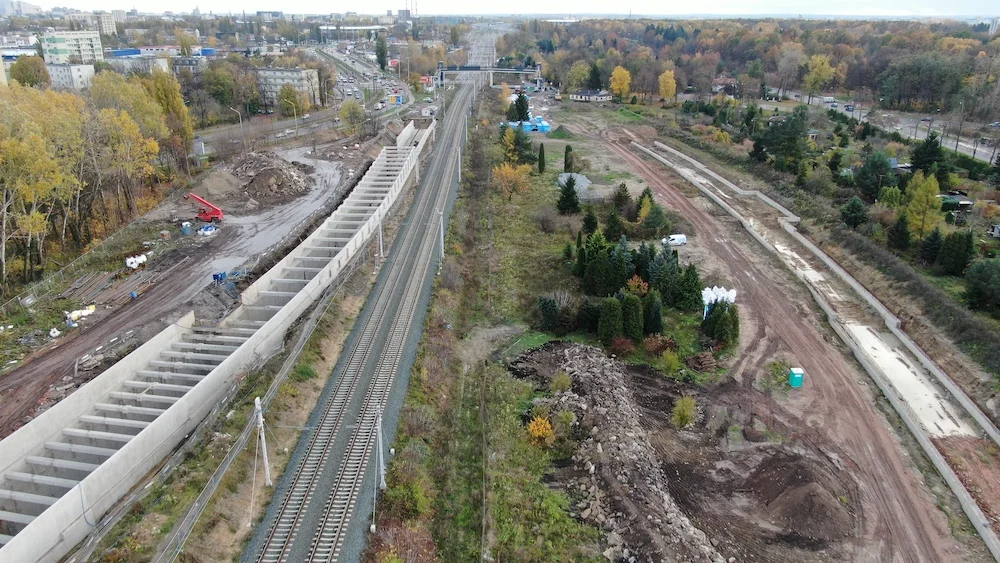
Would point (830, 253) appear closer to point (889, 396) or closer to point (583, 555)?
point (889, 396)

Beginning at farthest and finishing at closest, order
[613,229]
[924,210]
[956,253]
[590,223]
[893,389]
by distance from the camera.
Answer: [590,223] < [613,229] < [924,210] < [956,253] < [893,389]

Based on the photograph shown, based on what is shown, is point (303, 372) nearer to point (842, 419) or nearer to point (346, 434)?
point (346, 434)

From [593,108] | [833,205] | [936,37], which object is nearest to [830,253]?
[833,205]

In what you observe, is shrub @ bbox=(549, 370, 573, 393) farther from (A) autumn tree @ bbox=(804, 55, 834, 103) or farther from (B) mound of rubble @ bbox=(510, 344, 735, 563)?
(A) autumn tree @ bbox=(804, 55, 834, 103)

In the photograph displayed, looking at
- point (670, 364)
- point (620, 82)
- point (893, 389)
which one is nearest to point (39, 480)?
point (670, 364)

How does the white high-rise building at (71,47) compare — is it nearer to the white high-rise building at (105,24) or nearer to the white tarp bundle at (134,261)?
the white high-rise building at (105,24)

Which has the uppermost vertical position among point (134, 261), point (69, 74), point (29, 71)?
point (29, 71)

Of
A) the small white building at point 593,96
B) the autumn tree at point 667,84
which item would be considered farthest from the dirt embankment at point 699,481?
the small white building at point 593,96
